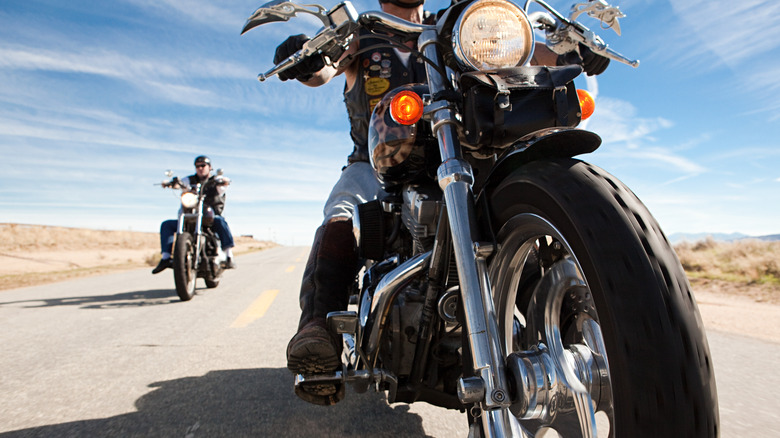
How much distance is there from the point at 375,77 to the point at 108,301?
17.7 ft

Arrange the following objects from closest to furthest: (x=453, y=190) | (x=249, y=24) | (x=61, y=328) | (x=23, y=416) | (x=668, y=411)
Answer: (x=668, y=411) < (x=453, y=190) < (x=249, y=24) < (x=23, y=416) < (x=61, y=328)

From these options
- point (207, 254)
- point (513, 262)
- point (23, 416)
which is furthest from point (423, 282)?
point (207, 254)

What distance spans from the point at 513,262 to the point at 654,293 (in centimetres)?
50

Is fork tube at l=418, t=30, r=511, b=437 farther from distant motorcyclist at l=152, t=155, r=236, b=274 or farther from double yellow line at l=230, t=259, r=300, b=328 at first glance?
distant motorcyclist at l=152, t=155, r=236, b=274

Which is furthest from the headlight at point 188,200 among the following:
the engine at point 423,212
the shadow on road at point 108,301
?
the engine at point 423,212

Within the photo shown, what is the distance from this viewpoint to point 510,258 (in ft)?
4.28

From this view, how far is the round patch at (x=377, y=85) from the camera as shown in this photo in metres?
2.13

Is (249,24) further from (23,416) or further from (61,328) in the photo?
(61,328)

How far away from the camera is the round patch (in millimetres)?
2135

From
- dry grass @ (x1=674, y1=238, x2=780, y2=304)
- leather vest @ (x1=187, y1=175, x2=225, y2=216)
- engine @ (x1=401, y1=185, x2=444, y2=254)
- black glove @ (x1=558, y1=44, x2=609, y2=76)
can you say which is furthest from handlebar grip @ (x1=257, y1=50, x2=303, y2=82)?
leather vest @ (x1=187, y1=175, x2=225, y2=216)

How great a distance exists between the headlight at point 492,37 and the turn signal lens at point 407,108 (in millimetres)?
227

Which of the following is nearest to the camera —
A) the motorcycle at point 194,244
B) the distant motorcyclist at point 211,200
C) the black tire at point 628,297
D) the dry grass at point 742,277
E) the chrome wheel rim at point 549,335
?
the black tire at point 628,297

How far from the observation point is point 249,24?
142cm

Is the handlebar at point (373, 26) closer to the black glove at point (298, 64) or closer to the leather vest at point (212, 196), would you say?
the black glove at point (298, 64)
